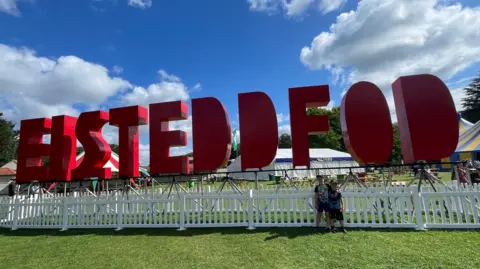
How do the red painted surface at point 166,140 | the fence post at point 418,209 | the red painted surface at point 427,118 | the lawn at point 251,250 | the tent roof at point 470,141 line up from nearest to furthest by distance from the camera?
the lawn at point 251,250 < the fence post at point 418,209 < the red painted surface at point 427,118 < the red painted surface at point 166,140 < the tent roof at point 470,141

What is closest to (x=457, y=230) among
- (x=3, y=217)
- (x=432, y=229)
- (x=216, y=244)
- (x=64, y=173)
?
(x=432, y=229)

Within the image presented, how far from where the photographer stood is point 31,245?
286 inches

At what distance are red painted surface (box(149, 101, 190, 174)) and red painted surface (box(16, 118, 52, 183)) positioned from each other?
16.5ft

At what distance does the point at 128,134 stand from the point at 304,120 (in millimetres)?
6531

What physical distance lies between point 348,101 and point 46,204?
10.4 m

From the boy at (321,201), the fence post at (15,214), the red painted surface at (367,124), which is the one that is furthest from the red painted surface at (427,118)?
the fence post at (15,214)

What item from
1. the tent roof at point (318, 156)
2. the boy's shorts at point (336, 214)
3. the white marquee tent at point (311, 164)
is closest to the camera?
the boy's shorts at point (336, 214)

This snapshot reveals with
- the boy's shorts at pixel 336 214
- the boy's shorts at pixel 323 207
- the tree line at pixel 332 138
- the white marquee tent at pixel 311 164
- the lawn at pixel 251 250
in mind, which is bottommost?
the lawn at pixel 251 250

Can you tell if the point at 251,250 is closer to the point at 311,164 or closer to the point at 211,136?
the point at 211,136

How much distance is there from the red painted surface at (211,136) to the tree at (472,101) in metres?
62.9

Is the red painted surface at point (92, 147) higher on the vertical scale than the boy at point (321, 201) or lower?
higher

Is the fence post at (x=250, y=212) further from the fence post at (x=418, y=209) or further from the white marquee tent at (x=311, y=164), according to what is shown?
the white marquee tent at (x=311, y=164)

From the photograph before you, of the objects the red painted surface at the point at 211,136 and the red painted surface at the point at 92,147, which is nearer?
the red painted surface at the point at 211,136

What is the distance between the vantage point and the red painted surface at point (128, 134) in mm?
10516
